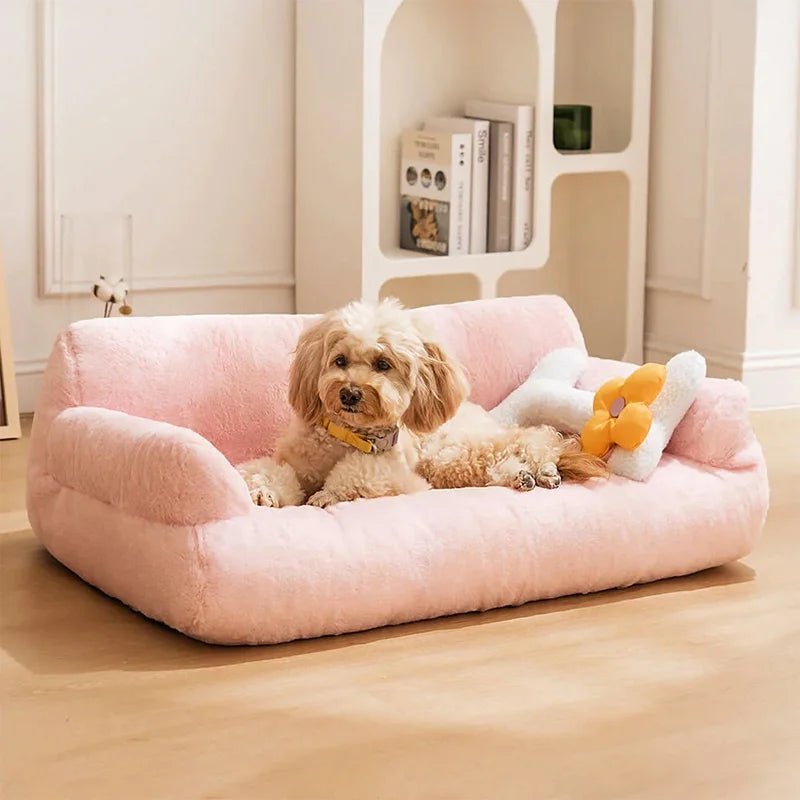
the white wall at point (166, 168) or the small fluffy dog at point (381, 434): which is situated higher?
the white wall at point (166, 168)

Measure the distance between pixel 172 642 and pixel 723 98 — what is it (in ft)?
8.92

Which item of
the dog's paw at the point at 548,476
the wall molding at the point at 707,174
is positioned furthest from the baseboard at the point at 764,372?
the dog's paw at the point at 548,476

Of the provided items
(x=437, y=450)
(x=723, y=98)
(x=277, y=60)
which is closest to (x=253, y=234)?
(x=277, y=60)

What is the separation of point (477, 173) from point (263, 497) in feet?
6.48

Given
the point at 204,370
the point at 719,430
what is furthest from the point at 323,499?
the point at 719,430

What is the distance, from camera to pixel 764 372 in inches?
176

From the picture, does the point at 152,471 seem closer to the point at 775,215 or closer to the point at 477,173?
the point at 477,173

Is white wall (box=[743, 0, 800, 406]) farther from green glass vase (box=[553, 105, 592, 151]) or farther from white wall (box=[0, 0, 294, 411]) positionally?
white wall (box=[0, 0, 294, 411])

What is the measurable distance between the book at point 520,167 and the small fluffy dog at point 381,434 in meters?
1.70

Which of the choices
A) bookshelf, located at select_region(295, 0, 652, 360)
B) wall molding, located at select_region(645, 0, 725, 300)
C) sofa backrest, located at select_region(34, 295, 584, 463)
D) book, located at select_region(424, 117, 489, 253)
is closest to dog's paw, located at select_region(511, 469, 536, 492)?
sofa backrest, located at select_region(34, 295, 584, 463)

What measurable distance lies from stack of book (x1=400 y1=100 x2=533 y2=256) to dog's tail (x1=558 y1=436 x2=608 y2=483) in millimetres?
1666

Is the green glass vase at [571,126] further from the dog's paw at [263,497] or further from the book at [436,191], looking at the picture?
the dog's paw at [263,497]

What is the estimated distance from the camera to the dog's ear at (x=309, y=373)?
8.69 ft

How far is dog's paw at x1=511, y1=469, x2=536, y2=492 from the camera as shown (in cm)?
270
